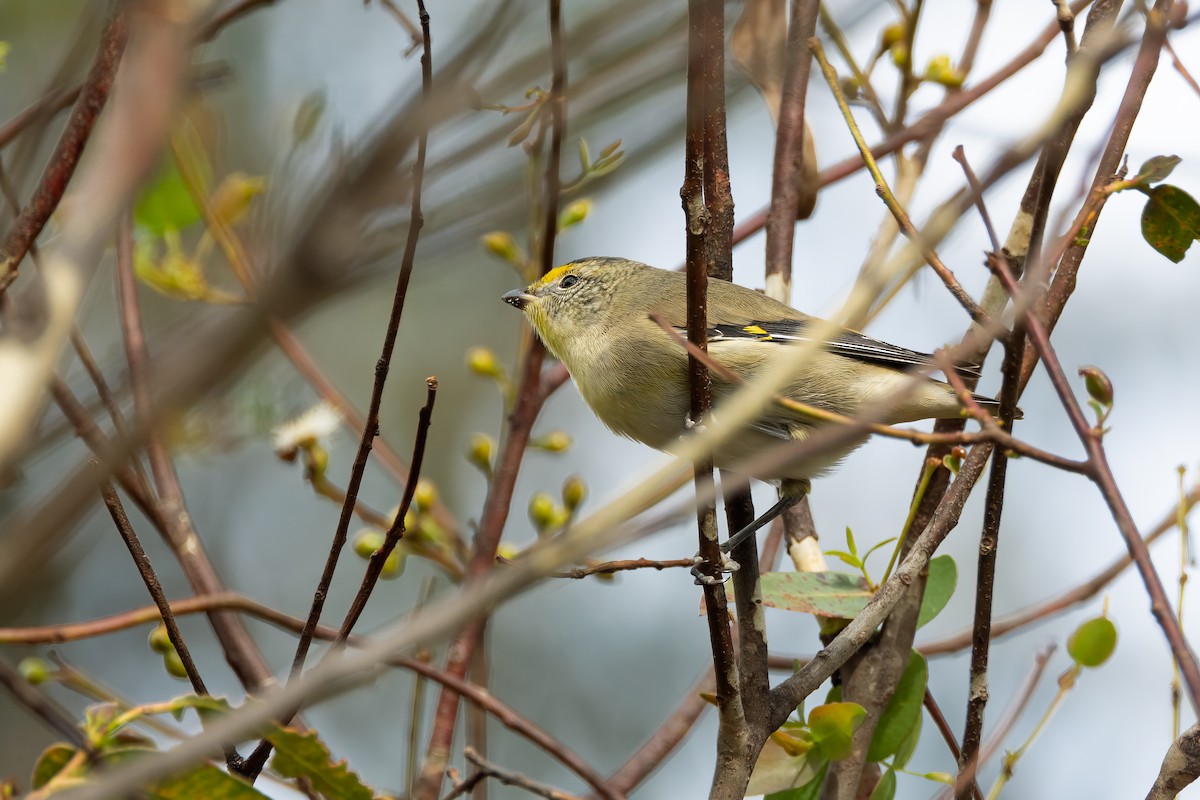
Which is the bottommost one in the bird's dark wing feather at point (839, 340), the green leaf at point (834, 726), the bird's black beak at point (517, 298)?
the green leaf at point (834, 726)

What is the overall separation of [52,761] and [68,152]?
1.17 m

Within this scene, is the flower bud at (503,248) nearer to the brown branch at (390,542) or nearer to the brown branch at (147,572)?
the brown branch at (390,542)

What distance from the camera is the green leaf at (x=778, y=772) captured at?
2.58 m

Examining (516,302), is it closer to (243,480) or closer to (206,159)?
(206,159)

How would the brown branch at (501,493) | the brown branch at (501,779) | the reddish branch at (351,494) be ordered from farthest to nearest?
the brown branch at (501,493) < the brown branch at (501,779) < the reddish branch at (351,494)

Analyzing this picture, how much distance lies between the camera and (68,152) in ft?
7.22

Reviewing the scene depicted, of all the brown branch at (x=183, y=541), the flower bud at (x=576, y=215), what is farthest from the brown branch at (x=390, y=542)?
the flower bud at (x=576, y=215)

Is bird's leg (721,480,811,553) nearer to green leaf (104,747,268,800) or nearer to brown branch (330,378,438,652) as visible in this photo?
brown branch (330,378,438,652)

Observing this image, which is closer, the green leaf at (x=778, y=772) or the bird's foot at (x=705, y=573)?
the bird's foot at (x=705, y=573)

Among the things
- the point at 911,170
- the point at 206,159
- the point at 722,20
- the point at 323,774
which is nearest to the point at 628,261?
the point at 911,170

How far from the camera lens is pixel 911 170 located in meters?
3.78

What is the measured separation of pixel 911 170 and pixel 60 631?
2.86 m

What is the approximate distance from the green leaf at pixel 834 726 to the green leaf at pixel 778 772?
0.34ft

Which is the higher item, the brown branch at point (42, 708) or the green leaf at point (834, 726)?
the green leaf at point (834, 726)
